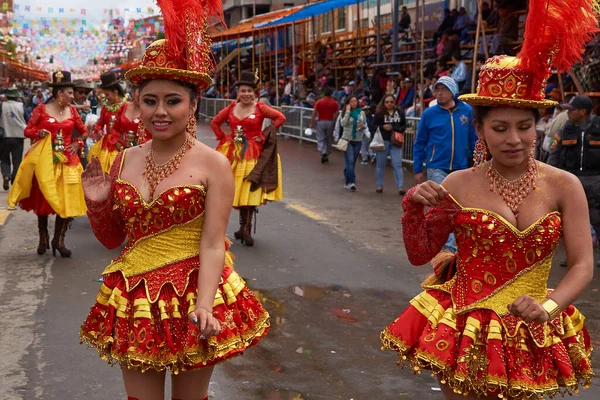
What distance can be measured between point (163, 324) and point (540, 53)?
72.5 inches

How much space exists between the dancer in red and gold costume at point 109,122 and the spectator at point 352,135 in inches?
210

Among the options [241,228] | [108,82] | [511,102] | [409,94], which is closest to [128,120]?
[108,82]

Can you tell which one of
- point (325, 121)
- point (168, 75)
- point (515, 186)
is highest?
point (168, 75)

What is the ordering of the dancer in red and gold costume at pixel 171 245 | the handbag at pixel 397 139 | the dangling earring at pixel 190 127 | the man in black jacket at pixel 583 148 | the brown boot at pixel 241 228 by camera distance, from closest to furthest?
the dancer in red and gold costume at pixel 171 245 → the dangling earring at pixel 190 127 → the man in black jacket at pixel 583 148 → the brown boot at pixel 241 228 → the handbag at pixel 397 139

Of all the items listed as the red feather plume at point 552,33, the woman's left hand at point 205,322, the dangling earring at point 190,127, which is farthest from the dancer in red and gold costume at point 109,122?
the red feather plume at point 552,33

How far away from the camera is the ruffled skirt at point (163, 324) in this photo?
10.9 ft

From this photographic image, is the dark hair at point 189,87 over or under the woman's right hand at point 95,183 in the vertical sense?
over

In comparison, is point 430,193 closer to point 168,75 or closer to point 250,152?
point 168,75

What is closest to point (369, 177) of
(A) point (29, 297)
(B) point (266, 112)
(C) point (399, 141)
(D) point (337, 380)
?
(C) point (399, 141)

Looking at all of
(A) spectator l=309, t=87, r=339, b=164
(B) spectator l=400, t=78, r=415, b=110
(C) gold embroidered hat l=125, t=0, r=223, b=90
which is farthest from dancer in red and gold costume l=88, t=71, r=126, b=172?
(B) spectator l=400, t=78, r=415, b=110

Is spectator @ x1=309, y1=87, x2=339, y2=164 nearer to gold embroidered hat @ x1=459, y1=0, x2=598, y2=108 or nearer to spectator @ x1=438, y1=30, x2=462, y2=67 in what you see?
spectator @ x1=438, y1=30, x2=462, y2=67

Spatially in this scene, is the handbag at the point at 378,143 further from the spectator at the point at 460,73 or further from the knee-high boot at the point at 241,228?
the knee-high boot at the point at 241,228

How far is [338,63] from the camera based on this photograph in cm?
2856

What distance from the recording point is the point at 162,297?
3.39 m
